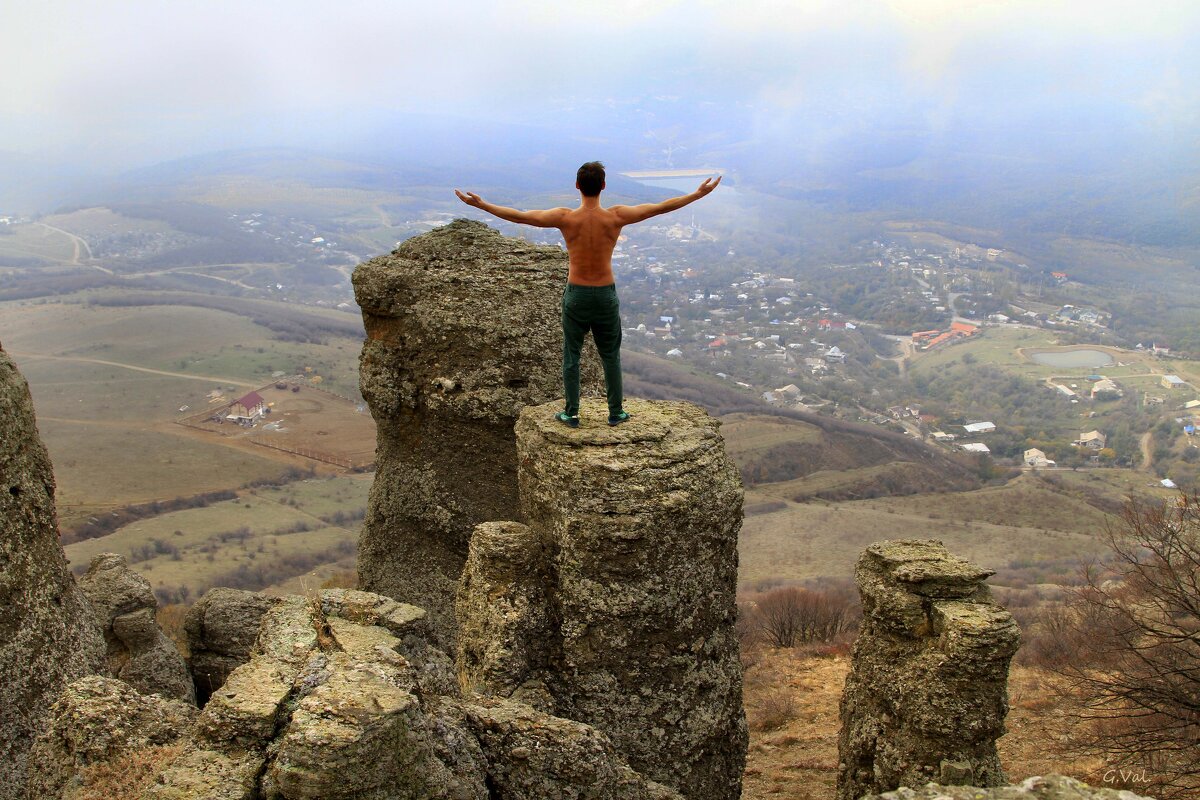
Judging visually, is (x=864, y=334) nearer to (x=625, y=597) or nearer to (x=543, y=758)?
(x=625, y=597)

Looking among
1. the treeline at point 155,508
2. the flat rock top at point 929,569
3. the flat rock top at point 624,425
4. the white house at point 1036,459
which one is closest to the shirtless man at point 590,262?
the flat rock top at point 624,425

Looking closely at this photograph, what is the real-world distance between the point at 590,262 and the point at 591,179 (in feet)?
2.56

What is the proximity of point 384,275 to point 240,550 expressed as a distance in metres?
37.5

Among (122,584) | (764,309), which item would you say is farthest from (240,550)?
(764,309)

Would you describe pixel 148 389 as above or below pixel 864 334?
above

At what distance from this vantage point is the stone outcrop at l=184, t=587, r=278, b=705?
15.0m

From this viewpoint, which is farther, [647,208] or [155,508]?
[155,508]

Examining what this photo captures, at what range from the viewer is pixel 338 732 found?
5609mm

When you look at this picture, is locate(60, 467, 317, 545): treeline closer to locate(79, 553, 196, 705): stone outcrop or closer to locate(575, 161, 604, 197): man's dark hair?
locate(79, 553, 196, 705): stone outcrop

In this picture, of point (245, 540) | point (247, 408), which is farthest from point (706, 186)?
point (247, 408)

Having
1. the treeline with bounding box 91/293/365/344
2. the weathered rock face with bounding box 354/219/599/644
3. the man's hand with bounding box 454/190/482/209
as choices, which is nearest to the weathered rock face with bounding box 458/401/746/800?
the man's hand with bounding box 454/190/482/209

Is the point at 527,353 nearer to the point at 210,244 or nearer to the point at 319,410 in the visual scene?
the point at 319,410

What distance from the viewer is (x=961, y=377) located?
98875 mm

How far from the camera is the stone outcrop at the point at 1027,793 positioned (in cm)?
562
